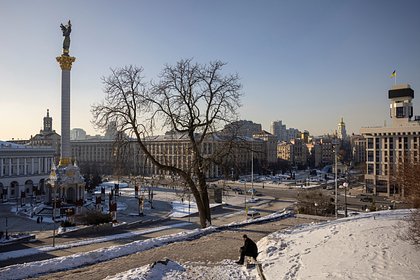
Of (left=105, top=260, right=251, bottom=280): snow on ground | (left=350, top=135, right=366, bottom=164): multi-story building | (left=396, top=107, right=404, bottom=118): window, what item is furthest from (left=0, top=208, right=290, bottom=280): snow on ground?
(left=350, top=135, right=366, bottom=164): multi-story building

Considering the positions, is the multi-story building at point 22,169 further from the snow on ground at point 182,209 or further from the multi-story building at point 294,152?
the multi-story building at point 294,152

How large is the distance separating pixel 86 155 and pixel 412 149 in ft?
398

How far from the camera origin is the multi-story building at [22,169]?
6925 centimetres

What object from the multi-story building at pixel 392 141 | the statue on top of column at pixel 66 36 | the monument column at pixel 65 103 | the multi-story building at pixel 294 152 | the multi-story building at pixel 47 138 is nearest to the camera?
the monument column at pixel 65 103

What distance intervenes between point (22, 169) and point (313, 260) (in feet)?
235

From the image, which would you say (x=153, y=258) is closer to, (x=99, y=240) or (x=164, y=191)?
(x=99, y=240)

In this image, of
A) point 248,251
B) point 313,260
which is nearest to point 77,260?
point 248,251

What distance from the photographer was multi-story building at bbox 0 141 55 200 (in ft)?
227

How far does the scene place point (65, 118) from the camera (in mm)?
56438

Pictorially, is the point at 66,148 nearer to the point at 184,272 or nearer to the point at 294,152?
the point at 184,272

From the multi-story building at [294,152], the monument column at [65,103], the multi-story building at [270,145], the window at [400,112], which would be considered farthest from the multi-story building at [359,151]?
the monument column at [65,103]

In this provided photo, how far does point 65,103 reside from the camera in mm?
56688

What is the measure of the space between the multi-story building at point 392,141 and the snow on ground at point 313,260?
196ft

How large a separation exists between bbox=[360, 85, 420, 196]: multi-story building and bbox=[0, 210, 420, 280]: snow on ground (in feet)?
196
